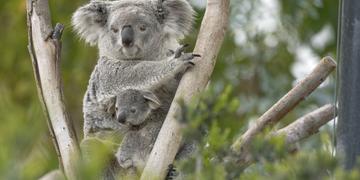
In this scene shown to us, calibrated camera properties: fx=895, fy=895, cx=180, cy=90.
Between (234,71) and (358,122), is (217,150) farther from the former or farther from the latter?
(234,71)

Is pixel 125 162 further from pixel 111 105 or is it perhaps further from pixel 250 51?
pixel 250 51

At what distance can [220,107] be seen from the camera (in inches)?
93.7

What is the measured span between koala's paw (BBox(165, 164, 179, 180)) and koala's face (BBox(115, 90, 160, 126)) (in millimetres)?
536

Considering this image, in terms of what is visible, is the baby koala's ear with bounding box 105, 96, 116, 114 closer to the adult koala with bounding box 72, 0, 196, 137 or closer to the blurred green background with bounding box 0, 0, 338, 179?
the adult koala with bounding box 72, 0, 196, 137

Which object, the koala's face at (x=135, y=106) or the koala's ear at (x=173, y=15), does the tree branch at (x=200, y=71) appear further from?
the koala's ear at (x=173, y=15)

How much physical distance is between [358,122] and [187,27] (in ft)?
7.44

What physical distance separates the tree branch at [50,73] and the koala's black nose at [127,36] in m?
0.50

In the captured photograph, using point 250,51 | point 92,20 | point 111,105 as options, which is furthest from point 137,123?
point 250,51

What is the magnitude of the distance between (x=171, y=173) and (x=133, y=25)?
44.1 inches

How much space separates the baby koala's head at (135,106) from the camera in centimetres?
447

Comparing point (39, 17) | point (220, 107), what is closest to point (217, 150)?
point (220, 107)

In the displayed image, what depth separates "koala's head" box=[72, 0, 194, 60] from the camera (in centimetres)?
480

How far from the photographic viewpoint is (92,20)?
5078mm

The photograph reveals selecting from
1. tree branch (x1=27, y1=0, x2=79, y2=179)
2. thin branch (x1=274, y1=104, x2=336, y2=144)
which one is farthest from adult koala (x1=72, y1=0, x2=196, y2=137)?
thin branch (x1=274, y1=104, x2=336, y2=144)
